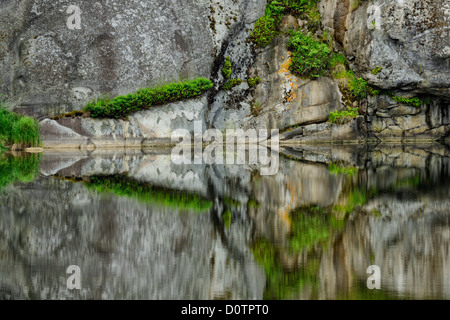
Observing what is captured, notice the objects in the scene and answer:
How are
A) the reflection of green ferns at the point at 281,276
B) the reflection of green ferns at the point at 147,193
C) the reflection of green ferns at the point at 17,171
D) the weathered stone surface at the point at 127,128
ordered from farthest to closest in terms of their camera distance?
the weathered stone surface at the point at 127,128
the reflection of green ferns at the point at 17,171
the reflection of green ferns at the point at 147,193
the reflection of green ferns at the point at 281,276

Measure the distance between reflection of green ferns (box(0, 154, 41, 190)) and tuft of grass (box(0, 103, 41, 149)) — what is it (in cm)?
502

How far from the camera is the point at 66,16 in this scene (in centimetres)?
2591

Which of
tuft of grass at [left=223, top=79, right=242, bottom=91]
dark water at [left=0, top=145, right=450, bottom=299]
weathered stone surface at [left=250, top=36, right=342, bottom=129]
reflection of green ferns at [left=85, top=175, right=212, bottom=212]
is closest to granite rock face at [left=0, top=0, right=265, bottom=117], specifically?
tuft of grass at [left=223, top=79, right=242, bottom=91]

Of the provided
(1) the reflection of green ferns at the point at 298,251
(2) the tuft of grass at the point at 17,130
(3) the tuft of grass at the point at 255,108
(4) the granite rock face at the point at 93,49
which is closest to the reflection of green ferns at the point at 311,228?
(1) the reflection of green ferns at the point at 298,251

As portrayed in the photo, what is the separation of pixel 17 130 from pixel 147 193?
14.7 meters

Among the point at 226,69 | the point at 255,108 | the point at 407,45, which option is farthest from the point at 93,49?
the point at 407,45

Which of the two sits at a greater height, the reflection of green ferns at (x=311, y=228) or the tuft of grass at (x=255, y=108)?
the tuft of grass at (x=255, y=108)

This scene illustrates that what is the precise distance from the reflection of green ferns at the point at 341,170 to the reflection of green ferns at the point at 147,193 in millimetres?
5068

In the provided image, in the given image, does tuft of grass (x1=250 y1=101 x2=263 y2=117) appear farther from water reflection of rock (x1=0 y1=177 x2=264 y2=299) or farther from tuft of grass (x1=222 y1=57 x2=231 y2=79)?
water reflection of rock (x1=0 y1=177 x2=264 y2=299)

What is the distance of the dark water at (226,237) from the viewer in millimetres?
4961

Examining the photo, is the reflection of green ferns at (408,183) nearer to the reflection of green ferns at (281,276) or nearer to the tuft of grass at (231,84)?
the reflection of green ferns at (281,276)

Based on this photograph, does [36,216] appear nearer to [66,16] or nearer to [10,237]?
[10,237]
